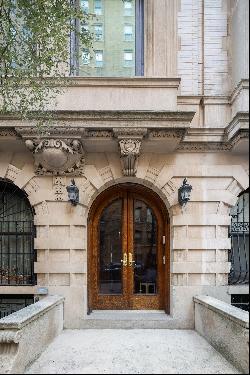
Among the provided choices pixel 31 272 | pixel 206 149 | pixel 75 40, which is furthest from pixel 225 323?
pixel 75 40

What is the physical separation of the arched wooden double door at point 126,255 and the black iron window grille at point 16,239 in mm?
1363

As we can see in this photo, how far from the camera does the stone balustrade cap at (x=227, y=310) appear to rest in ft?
15.3

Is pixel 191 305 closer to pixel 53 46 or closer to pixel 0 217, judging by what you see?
pixel 0 217

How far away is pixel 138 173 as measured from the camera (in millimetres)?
8078

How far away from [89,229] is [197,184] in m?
2.61

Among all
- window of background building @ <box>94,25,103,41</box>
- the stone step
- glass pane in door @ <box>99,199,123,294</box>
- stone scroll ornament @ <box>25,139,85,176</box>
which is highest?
window of background building @ <box>94,25,103,41</box>

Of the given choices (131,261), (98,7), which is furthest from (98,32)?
(131,261)

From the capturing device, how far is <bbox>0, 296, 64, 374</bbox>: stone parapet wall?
480 centimetres

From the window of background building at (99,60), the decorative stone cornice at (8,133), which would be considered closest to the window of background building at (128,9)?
the window of background building at (99,60)

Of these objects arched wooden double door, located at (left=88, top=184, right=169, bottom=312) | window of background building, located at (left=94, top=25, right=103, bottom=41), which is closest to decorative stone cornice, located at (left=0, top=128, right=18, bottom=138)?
arched wooden double door, located at (left=88, top=184, right=169, bottom=312)

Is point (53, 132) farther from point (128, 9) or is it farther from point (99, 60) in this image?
point (128, 9)

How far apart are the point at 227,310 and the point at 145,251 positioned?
3.23 m

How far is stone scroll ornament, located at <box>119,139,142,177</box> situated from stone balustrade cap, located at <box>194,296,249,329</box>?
2991 mm

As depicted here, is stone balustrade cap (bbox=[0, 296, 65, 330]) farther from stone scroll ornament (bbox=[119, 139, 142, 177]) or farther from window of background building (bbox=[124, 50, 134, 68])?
window of background building (bbox=[124, 50, 134, 68])
